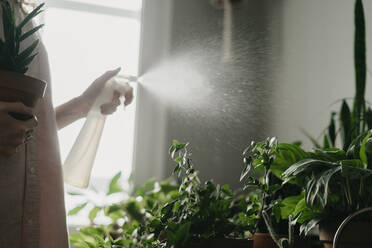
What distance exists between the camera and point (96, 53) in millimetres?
1697

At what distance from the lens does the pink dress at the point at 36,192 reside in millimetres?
747

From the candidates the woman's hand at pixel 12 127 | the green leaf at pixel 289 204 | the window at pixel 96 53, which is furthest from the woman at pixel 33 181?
the window at pixel 96 53

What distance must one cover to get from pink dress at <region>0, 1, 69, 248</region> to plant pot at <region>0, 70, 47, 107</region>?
177mm

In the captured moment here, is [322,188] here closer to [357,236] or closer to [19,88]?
[357,236]

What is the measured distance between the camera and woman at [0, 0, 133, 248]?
70 centimetres

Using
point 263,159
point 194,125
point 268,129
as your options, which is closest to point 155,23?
point 194,125

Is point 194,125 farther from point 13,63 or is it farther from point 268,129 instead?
point 13,63

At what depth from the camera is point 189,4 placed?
176 centimetres

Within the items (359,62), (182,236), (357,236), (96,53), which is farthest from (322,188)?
(96,53)

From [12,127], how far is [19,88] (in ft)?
0.25

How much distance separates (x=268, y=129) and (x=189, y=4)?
2.22 feet

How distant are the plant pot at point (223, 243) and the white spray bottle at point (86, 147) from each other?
0.46m

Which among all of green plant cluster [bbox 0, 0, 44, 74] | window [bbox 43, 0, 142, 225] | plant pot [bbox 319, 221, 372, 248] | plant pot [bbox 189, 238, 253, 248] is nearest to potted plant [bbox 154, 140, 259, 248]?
plant pot [bbox 189, 238, 253, 248]

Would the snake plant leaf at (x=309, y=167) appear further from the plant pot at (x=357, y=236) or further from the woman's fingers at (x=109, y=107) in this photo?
the woman's fingers at (x=109, y=107)
